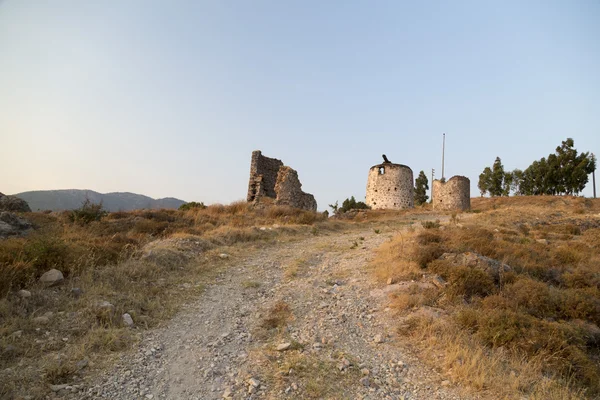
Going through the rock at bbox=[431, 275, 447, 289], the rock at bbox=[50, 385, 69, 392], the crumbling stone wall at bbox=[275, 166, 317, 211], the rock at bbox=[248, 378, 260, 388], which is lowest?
the rock at bbox=[248, 378, 260, 388]

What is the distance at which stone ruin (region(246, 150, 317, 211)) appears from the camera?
741 inches

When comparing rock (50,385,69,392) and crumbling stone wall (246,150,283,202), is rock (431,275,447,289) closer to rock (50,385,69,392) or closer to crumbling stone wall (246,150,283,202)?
rock (50,385,69,392)

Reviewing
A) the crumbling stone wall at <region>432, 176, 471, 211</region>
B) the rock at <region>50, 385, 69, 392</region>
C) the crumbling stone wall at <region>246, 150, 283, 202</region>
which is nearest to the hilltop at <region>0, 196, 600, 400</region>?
the rock at <region>50, 385, 69, 392</region>

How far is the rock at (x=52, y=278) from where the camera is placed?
18.8ft

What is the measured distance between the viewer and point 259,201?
64.5 feet

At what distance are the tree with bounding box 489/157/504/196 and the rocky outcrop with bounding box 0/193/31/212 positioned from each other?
5767 cm

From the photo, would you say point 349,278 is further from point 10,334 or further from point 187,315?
point 10,334

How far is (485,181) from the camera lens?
5297 centimetres

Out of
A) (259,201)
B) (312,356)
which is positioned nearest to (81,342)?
(312,356)

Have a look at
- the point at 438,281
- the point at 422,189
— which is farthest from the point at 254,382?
the point at 422,189

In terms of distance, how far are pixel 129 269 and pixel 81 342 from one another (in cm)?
271

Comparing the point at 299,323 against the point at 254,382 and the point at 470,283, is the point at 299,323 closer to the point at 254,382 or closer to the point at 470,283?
the point at 254,382

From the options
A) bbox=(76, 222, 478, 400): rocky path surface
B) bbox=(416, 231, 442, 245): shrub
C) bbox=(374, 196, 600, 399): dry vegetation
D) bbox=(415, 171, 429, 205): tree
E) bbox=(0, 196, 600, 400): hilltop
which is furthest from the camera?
bbox=(415, 171, 429, 205): tree

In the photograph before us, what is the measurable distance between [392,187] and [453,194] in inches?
199
